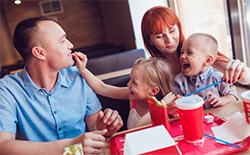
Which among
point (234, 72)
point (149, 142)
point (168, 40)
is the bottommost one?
point (149, 142)

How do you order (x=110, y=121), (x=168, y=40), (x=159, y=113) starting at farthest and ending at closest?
(x=168, y=40) → (x=110, y=121) → (x=159, y=113)

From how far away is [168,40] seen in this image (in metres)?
1.59

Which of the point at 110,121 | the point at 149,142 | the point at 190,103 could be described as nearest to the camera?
the point at 149,142

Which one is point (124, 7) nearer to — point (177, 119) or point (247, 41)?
point (247, 41)

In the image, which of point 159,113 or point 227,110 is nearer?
point 159,113

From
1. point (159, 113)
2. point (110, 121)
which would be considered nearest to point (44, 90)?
point (110, 121)

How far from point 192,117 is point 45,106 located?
2.89 ft

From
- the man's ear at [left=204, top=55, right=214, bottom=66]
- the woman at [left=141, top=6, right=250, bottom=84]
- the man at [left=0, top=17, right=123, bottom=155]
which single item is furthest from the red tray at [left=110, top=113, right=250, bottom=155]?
the woman at [left=141, top=6, right=250, bottom=84]

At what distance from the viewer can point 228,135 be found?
39.9 inches

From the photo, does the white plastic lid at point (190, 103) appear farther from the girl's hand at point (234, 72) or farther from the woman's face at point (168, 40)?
the woman's face at point (168, 40)

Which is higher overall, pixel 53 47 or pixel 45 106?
pixel 53 47

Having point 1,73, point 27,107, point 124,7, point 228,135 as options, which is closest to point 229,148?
point 228,135

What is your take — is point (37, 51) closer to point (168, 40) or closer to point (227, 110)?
point (168, 40)

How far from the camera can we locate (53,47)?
1503mm
